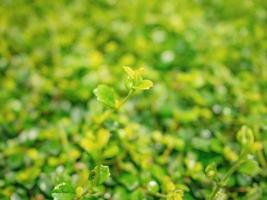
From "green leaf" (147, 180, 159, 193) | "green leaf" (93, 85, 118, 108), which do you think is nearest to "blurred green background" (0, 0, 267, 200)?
"green leaf" (147, 180, 159, 193)

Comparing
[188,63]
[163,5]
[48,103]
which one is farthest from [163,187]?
[163,5]

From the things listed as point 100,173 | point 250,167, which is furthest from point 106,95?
point 250,167

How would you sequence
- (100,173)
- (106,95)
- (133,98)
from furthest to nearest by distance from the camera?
(133,98)
(106,95)
(100,173)

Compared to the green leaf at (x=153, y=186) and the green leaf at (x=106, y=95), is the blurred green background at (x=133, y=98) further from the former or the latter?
A: the green leaf at (x=106, y=95)

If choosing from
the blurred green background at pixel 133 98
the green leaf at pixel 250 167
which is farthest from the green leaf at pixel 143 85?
the green leaf at pixel 250 167

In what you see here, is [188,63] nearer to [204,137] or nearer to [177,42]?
[177,42]

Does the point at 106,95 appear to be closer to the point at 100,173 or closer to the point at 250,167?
the point at 100,173
